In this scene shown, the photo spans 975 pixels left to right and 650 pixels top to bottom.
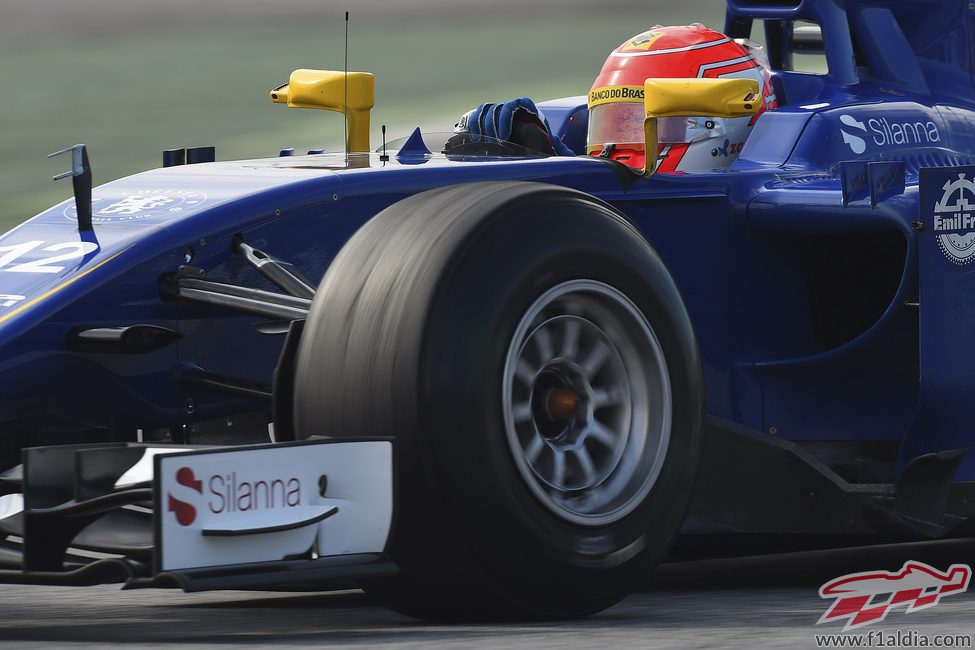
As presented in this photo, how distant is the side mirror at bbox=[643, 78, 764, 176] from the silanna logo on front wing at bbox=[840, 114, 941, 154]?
0.78 m

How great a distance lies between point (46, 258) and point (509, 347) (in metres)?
1.47

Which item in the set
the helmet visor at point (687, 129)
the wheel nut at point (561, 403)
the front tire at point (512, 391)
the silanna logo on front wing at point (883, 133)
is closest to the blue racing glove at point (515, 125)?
the helmet visor at point (687, 129)

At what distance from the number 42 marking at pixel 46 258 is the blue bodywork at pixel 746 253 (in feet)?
0.04

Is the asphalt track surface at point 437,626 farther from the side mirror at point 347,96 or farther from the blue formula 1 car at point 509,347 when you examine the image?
the side mirror at point 347,96

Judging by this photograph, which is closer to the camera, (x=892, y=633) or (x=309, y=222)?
(x=892, y=633)

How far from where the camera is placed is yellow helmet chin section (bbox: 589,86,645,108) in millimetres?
5477

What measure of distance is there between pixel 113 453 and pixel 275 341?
3.31 feet

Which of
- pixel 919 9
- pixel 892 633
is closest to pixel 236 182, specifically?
pixel 892 633

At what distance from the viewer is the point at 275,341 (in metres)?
4.33

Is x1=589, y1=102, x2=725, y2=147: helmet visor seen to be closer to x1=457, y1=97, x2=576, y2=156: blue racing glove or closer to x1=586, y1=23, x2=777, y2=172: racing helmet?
x1=586, y1=23, x2=777, y2=172: racing helmet

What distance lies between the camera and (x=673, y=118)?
213 inches

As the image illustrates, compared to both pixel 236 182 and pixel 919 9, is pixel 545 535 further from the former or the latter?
pixel 919 9

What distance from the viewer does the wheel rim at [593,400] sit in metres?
3.58

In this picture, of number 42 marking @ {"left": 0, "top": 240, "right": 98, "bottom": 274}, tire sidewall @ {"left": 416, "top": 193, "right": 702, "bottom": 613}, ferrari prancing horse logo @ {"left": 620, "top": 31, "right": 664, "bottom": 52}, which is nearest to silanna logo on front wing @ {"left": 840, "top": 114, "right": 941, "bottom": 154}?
ferrari prancing horse logo @ {"left": 620, "top": 31, "right": 664, "bottom": 52}
